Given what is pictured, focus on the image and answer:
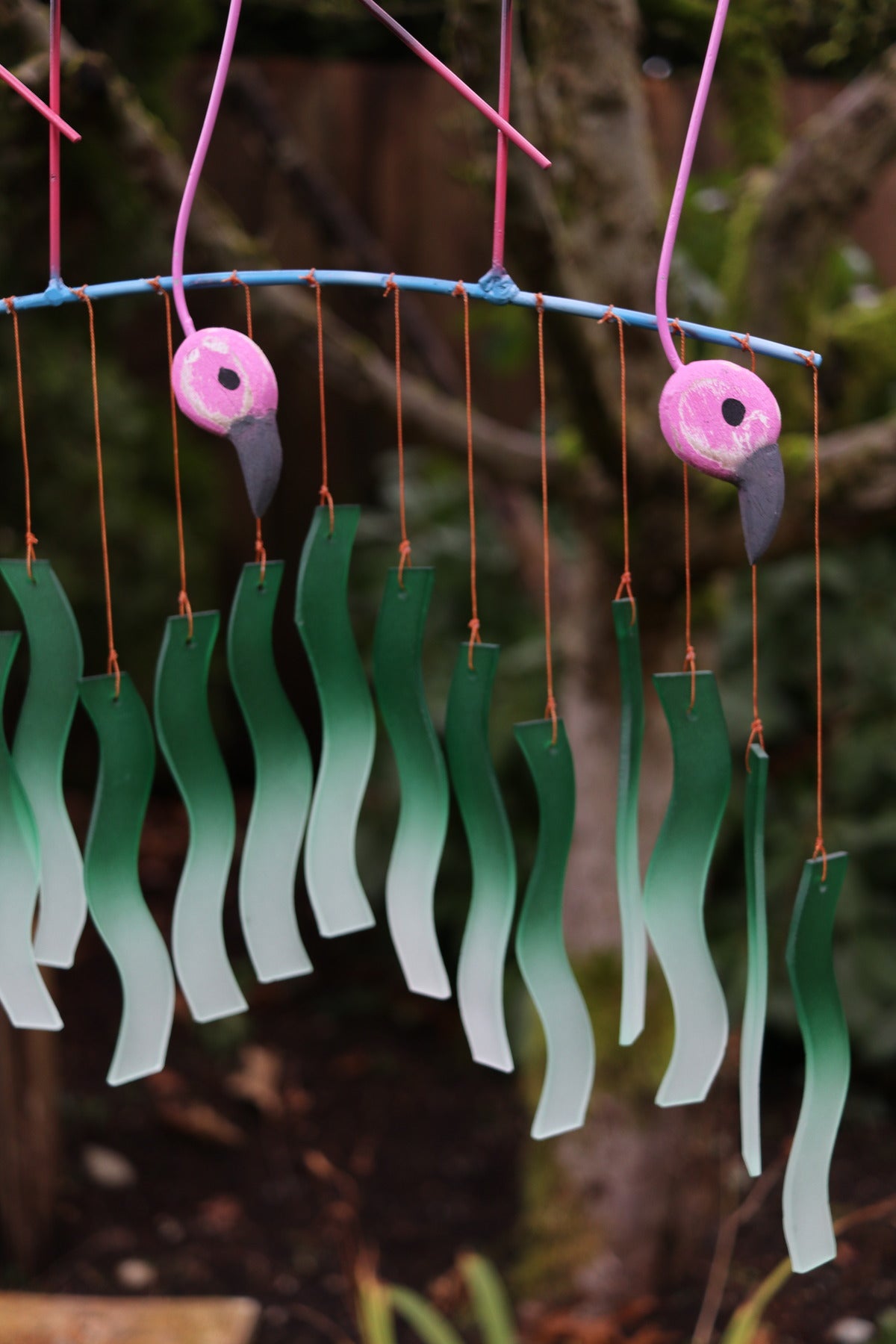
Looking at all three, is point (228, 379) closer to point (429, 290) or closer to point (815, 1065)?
point (429, 290)

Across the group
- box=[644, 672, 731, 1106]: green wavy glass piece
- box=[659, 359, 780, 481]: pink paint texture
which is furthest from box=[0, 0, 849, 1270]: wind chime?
box=[659, 359, 780, 481]: pink paint texture

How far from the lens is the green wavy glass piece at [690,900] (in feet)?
3.49

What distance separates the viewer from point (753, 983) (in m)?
1.06

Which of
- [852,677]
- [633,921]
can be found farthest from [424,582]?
[852,677]

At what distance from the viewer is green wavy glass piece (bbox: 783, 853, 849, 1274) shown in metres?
1.04

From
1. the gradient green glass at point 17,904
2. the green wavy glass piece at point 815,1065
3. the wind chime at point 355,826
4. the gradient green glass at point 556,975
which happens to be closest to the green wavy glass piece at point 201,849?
the wind chime at point 355,826

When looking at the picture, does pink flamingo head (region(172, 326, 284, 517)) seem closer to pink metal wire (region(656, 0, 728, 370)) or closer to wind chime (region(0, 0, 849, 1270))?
wind chime (region(0, 0, 849, 1270))

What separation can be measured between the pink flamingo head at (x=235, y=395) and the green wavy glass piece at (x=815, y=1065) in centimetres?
52

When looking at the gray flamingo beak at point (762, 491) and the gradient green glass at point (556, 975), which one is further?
the gradient green glass at point (556, 975)

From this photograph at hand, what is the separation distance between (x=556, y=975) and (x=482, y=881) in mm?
103

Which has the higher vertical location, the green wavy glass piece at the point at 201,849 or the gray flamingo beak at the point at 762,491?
the gray flamingo beak at the point at 762,491

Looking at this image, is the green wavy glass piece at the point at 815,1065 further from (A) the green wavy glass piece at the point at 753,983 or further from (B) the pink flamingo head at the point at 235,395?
(B) the pink flamingo head at the point at 235,395

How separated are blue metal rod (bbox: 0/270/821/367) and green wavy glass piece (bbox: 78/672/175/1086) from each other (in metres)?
0.31

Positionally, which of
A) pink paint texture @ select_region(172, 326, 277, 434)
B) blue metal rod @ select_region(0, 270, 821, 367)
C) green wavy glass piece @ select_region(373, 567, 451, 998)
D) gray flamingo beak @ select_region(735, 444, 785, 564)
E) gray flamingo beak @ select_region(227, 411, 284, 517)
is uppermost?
blue metal rod @ select_region(0, 270, 821, 367)
